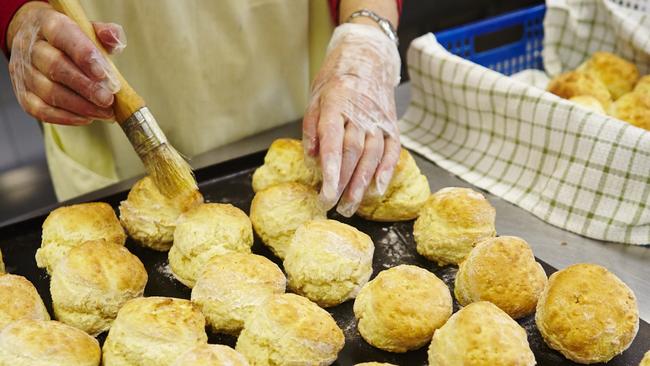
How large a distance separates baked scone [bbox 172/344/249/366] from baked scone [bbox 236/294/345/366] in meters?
0.09

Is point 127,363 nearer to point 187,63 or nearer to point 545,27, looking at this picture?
point 187,63

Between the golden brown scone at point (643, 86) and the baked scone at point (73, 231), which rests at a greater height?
the baked scone at point (73, 231)

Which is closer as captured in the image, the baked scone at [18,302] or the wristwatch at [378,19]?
the baked scone at [18,302]

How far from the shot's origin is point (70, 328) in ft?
4.94

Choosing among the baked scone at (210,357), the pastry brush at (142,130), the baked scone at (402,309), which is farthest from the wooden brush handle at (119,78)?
Result: the baked scone at (402,309)

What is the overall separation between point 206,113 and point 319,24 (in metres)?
0.61

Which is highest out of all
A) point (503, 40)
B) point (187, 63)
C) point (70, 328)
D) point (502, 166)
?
point (187, 63)

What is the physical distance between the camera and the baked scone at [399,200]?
2010 millimetres

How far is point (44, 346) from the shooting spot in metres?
1.40

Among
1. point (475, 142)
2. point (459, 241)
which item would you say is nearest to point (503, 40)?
point (475, 142)

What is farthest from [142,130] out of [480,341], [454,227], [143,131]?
[480,341]

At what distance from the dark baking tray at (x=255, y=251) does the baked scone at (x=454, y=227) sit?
0.17 ft

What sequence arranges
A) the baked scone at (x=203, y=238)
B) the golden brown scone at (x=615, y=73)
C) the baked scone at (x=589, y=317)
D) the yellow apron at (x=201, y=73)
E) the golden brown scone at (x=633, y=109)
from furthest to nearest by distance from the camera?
1. the golden brown scone at (x=615, y=73)
2. the golden brown scone at (x=633, y=109)
3. the yellow apron at (x=201, y=73)
4. the baked scone at (x=203, y=238)
5. the baked scone at (x=589, y=317)

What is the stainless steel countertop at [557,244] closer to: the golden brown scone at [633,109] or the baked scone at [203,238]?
the baked scone at [203,238]
